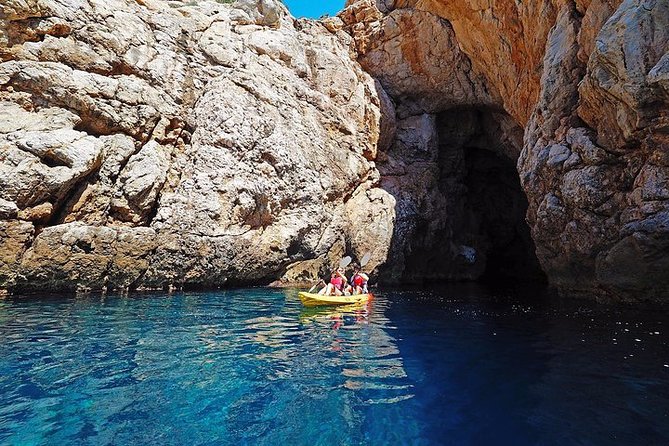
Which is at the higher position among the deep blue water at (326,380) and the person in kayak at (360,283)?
the person in kayak at (360,283)

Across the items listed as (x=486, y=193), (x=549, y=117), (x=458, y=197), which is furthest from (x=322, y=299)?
(x=486, y=193)

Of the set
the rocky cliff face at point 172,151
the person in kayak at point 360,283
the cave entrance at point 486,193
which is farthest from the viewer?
the cave entrance at point 486,193

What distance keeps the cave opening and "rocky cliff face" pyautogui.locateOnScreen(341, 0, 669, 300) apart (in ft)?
0.45

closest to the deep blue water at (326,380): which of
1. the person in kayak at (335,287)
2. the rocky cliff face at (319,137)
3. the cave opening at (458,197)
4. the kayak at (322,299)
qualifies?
the kayak at (322,299)

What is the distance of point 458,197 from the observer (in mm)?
33281

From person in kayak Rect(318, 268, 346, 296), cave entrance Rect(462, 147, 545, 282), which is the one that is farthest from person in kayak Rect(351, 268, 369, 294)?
cave entrance Rect(462, 147, 545, 282)

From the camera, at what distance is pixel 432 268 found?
3030cm

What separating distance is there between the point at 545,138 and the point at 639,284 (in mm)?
6890

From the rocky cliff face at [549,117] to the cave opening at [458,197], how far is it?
0.45 feet

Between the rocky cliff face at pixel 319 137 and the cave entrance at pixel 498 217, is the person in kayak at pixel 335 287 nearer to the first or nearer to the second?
the rocky cliff face at pixel 319 137

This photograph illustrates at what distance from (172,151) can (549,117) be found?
682 inches

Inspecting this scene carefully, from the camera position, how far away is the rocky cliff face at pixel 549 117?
40.6ft

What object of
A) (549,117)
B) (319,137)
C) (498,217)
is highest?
(319,137)

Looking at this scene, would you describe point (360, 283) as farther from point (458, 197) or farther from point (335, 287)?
point (458, 197)
